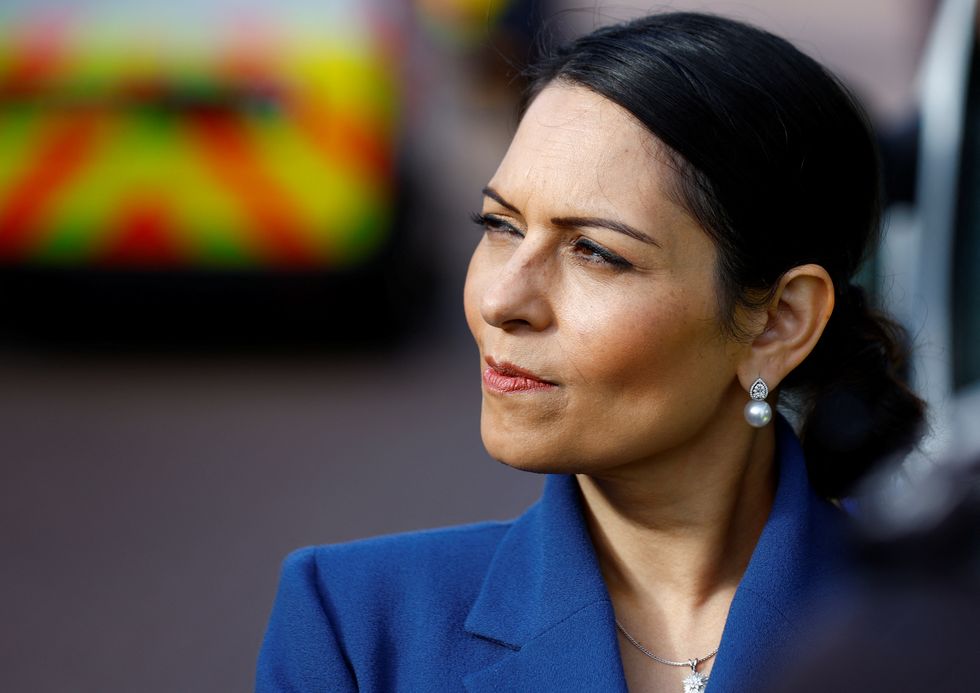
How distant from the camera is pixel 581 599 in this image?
81.4 inches

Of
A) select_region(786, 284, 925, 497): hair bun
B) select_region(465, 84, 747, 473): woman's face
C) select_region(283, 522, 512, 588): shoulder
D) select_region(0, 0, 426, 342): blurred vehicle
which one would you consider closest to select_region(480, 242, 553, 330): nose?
select_region(465, 84, 747, 473): woman's face

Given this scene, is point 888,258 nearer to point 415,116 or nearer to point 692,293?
point 692,293

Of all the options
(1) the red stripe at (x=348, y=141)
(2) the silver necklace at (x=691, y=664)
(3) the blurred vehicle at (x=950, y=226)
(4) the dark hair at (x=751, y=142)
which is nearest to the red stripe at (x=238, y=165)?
(1) the red stripe at (x=348, y=141)

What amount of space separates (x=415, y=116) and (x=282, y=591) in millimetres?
5382

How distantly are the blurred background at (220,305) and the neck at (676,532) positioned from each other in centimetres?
264

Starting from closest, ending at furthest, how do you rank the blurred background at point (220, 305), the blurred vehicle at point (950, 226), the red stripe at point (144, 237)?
the blurred vehicle at point (950, 226), the blurred background at point (220, 305), the red stripe at point (144, 237)

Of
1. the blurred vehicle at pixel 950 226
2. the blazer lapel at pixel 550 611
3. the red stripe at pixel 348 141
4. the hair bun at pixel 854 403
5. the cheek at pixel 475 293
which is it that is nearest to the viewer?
the blazer lapel at pixel 550 611

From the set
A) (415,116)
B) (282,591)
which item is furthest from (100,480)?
(282,591)

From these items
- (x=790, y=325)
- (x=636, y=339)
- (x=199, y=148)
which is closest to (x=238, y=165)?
(x=199, y=148)

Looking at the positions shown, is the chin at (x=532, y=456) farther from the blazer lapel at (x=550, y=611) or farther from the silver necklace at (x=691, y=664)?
the silver necklace at (x=691, y=664)

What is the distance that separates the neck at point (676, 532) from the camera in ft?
7.02

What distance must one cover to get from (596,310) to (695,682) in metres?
0.52

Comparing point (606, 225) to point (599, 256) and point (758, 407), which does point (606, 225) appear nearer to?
point (599, 256)

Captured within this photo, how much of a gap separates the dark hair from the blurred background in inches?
98.5
